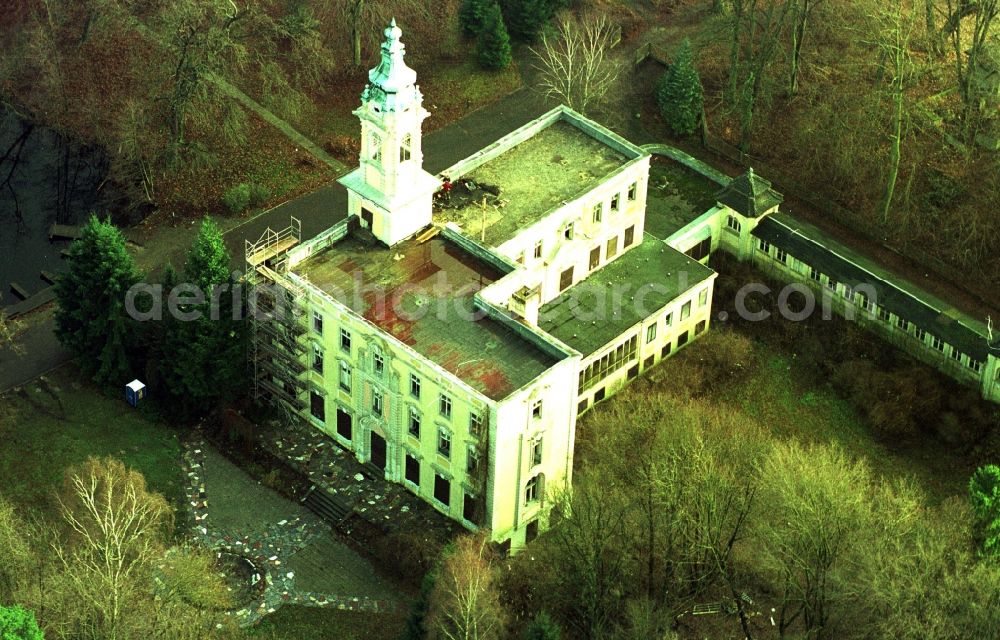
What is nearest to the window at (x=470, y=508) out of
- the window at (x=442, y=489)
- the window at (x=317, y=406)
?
the window at (x=442, y=489)

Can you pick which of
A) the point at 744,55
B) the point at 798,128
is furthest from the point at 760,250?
the point at 744,55

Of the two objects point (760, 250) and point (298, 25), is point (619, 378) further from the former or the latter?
point (298, 25)

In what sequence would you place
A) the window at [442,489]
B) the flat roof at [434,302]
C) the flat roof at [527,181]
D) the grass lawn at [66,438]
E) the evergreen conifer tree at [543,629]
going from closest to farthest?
the evergreen conifer tree at [543,629] → the flat roof at [434,302] → the window at [442,489] → the grass lawn at [66,438] → the flat roof at [527,181]

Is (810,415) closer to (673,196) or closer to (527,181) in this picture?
(673,196)

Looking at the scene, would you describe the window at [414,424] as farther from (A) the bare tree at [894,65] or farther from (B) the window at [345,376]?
(A) the bare tree at [894,65]

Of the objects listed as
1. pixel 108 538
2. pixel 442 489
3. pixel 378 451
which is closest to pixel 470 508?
pixel 442 489
